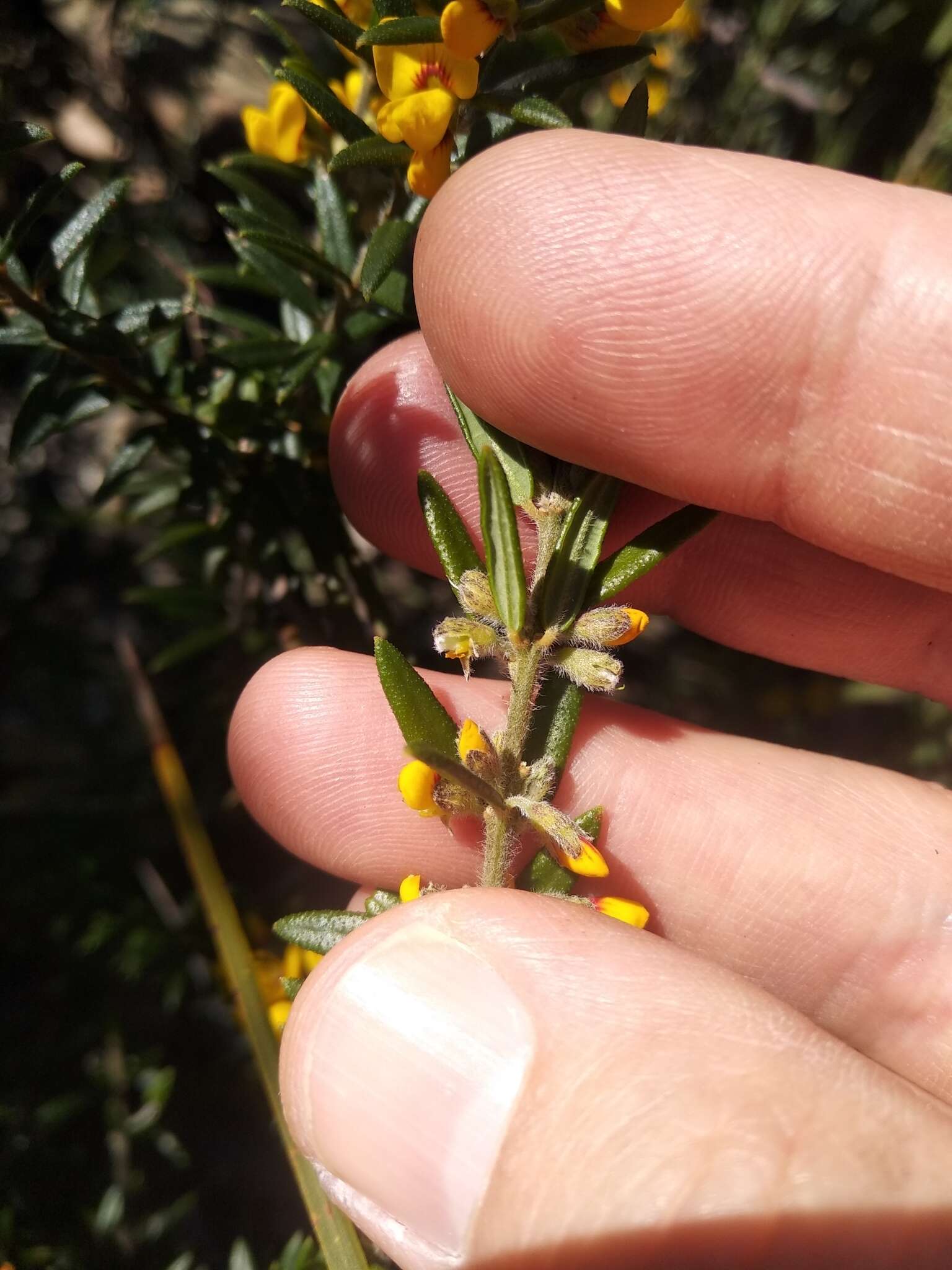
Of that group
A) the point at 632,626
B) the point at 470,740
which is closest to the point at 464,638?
the point at 470,740

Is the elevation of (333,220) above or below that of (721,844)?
above

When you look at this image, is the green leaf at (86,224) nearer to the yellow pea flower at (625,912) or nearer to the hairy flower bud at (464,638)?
the hairy flower bud at (464,638)

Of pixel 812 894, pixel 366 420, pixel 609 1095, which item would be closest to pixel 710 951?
pixel 812 894

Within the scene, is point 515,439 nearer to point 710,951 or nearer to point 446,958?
point 446,958

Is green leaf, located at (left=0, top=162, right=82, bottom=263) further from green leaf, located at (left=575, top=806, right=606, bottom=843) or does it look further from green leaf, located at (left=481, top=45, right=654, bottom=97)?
green leaf, located at (left=575, top=806, right=606, bottom=843)

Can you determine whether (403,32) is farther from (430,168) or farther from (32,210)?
(32,210)
